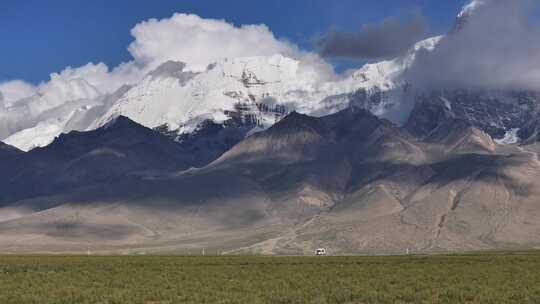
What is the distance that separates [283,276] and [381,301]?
→ 2751 centimetres

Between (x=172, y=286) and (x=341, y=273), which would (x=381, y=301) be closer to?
(x=172, y=286)

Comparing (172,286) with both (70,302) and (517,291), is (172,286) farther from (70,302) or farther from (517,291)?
(517,291)

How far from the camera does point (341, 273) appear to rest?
97.9m

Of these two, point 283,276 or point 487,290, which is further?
point 283,276

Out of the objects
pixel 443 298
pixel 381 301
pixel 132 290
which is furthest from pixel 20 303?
pixel 443 298

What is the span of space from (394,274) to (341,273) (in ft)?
22.8

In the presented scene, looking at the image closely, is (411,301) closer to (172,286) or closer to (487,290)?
(487,290)

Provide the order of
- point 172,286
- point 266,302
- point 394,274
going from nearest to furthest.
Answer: point 266,302
point 172,286
point 394,274

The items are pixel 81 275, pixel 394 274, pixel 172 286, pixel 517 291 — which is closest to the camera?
pixel 517 291

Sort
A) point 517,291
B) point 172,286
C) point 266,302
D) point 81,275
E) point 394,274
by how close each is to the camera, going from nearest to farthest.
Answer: point 266,302, point 517,291, point 172,286, point 394,274, point 81,275

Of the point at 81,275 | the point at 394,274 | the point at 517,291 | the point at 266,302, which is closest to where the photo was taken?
the point at 266,302

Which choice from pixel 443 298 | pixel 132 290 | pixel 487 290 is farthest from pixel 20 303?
pixel 487 290

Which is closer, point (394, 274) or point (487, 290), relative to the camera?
point (487, 290)

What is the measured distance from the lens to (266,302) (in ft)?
217
